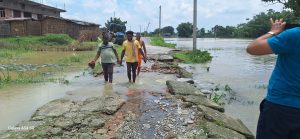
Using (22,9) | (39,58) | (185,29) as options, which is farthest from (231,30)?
(39,58)

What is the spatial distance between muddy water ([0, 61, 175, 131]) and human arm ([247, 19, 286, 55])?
4.67 metres

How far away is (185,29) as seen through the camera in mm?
111812

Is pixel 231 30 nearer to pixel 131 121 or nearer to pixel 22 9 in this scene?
pixel 22 9

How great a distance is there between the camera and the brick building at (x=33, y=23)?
34531 mm

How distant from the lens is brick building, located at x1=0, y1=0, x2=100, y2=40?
34.5m

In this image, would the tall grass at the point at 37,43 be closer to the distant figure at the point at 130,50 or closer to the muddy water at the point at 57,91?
the muddy water at the point at 57,91

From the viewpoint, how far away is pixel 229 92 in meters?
12.8

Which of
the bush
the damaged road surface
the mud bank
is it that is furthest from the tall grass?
the mud bank

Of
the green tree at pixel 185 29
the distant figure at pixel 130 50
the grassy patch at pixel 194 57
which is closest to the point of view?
the distant figure at pixel 130 50

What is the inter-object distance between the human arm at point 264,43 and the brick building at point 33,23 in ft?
107

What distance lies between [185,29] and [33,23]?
78.4 m

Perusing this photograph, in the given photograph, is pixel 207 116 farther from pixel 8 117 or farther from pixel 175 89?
pixel 8 117

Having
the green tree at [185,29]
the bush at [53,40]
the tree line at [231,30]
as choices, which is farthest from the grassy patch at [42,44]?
the green tree at [185,29]

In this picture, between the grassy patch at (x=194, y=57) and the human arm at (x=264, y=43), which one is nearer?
the human arm at (x=264, y=43)
